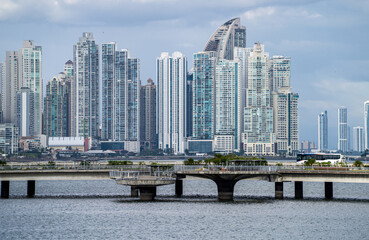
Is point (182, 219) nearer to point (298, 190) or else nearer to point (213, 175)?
point (213, 175)

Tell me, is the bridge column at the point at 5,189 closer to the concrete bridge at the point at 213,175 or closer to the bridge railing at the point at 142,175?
the concrete bridge at the point at 213,175

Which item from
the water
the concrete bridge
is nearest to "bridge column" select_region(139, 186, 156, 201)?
the concrete bridge

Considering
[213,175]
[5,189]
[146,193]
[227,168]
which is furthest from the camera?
[5,189]

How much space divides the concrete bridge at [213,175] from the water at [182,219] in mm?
3023

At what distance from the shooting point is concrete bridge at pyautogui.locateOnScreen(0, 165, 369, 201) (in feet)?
372

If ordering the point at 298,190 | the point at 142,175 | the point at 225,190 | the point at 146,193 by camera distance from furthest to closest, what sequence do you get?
the point at 298,190, the point at 142,175, the point at 225,190, the point at 146,193

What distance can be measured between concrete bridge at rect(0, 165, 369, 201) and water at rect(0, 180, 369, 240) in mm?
3023

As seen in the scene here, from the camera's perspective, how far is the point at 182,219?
93875 mm

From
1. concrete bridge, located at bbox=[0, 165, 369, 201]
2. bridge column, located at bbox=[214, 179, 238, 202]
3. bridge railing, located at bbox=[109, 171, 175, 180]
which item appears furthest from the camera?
bridge column, located at bbox=[214, 179, 238, 202]

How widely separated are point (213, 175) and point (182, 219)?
869 inches

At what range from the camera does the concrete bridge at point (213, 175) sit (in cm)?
11325

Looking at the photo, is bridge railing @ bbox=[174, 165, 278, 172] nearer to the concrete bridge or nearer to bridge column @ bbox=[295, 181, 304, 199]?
the concrete bridge

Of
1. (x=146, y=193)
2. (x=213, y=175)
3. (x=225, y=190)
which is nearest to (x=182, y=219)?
(x=213, y=175)

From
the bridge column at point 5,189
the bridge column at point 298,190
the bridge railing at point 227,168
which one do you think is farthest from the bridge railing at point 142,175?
the bridge column at point 298,190
